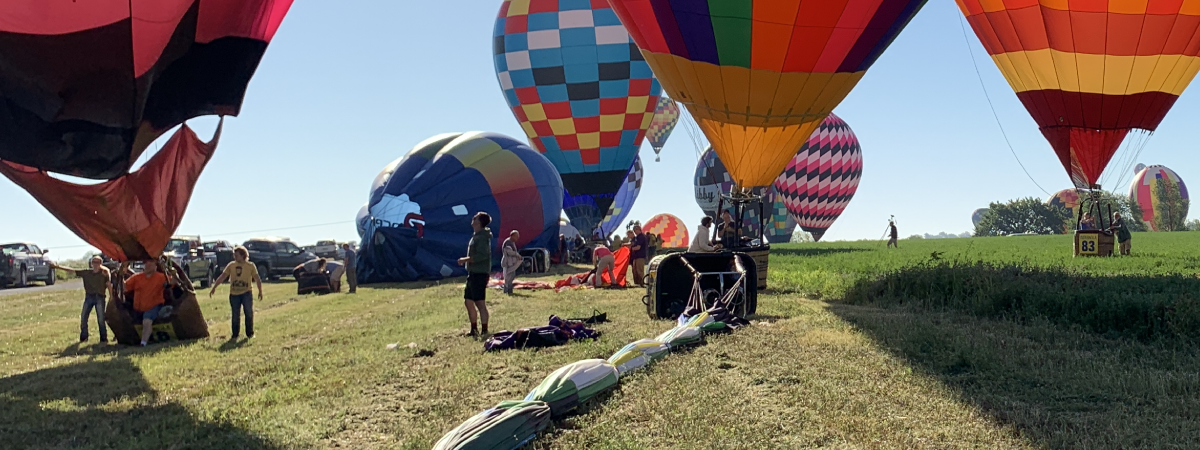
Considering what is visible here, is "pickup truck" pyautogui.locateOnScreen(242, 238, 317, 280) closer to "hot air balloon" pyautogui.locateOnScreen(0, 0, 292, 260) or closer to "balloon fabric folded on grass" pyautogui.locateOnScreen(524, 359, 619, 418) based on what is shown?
"hot air balloon" pyautogui.locateOnScreen(0, 0, 292, 260)

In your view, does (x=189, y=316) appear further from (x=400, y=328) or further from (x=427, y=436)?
(x=427, y=436)

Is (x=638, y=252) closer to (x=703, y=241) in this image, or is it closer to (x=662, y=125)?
(x=703, y=241)

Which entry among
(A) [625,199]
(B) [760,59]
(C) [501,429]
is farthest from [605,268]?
(A) [625,199]

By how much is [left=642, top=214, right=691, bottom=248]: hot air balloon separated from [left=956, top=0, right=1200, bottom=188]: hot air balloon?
35.7m

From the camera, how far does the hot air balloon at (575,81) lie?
26.6 metres

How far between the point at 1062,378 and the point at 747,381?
1926 mm

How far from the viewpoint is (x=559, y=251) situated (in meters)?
28.5

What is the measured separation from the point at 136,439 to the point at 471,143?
17924 millimetres

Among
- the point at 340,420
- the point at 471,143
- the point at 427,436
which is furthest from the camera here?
the point at 471,143

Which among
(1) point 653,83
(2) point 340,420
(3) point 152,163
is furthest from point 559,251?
(2) point 340,420

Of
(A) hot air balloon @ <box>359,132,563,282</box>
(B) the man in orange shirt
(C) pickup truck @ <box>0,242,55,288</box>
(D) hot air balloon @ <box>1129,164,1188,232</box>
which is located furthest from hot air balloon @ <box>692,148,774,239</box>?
(D) hot air balloon @ <box>1129,164,1188,232</box>

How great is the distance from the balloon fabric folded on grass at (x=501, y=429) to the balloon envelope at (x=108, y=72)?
468 cm

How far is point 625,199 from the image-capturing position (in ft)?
139

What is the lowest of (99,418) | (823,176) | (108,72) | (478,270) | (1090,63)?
(99,418)
